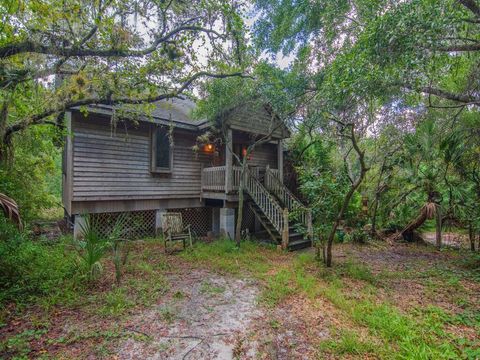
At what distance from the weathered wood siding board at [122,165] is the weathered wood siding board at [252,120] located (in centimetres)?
216

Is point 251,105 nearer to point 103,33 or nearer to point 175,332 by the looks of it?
point 103,33

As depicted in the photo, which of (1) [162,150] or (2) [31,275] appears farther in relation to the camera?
(1) [162,150]

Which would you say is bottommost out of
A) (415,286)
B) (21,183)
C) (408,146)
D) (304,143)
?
(415,286)

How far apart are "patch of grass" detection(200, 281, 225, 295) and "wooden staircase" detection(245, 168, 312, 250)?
3237mm

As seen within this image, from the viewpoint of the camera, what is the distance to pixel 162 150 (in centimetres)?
912

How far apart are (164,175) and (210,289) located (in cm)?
555

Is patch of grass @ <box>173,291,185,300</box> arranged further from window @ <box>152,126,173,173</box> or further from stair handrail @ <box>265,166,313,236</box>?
window @ <box>152,126,173,173</box>

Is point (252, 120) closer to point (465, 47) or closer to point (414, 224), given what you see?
point (465, 47)

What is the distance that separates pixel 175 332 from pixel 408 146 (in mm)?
9235

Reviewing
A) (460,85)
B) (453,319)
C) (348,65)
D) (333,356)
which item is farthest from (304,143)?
(333,356)

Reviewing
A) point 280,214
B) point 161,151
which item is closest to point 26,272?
point 161,151

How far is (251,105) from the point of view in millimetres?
8133

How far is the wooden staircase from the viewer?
7.68m

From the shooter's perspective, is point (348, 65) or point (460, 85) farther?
point (460, 85)
